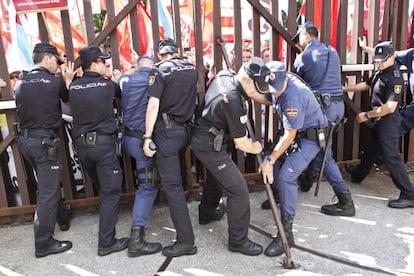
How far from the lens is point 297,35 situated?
15.1 feet

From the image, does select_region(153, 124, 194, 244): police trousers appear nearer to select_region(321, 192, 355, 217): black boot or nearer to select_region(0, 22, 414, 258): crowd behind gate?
select_region(0, 22, 414, 258): crowd behind gate

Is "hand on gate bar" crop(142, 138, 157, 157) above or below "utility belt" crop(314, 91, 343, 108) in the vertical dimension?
below


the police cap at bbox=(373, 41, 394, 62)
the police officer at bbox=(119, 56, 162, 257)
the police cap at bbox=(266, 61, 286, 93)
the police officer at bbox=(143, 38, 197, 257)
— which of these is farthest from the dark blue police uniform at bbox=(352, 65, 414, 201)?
the police officer at bbox=(119, 56, 162, 257)

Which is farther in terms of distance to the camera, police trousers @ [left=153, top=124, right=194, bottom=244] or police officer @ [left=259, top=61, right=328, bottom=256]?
police trousers @ [left=153, top=124, right=194, bottom=244]

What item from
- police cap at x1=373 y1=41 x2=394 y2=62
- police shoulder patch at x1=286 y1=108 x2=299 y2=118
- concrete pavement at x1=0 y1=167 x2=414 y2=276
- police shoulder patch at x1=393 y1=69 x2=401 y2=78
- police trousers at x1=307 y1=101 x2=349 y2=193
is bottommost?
concrete pavement at x1=0 y1=167 x2=414 y2=276

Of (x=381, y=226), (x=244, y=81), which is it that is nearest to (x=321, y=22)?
(x=244, y=81)

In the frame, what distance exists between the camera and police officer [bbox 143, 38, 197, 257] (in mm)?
3531

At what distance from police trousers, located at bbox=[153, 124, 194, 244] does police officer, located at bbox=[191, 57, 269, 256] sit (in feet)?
0.61

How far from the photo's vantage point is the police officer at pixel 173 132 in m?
3.53

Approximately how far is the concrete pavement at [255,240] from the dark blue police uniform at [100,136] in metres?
0.37

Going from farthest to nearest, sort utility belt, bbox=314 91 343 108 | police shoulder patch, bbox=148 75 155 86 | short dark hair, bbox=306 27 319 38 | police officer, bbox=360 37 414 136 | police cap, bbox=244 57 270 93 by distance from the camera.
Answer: police officer, bbox=360 37 414 136
short dark hair, bbox=306 27 319 38
utility belt, bbox=314 91 343 108
police shoulder patch, bbox=148 75 155 86
police cap, bbox=244 57 270 93

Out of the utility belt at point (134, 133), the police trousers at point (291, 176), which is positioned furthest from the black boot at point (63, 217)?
the police trousers at point (291, 176)

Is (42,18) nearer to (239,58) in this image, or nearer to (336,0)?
(239,58)

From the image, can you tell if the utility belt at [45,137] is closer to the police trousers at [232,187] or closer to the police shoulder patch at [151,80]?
the police shoulder patch at [151,80]
